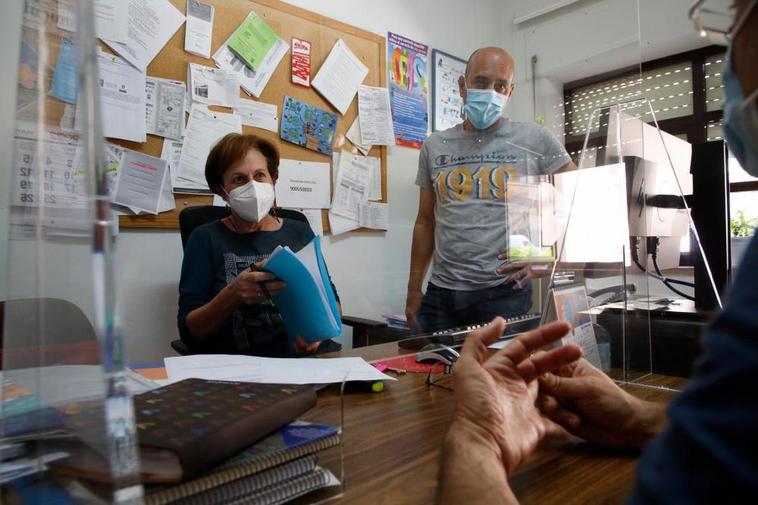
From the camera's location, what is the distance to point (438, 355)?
1.03 meters

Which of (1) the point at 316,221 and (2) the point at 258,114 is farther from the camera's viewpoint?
(1) the point at 316,221

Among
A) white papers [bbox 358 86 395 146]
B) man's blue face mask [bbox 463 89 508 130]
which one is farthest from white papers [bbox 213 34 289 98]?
man's blue face mask [bbox 463 89 508 130]

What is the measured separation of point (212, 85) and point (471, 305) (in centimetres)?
130

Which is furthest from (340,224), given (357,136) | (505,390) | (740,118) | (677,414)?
(677,414)

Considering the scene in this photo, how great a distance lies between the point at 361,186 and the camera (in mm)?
2422

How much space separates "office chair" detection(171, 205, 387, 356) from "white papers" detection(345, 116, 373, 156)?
2.44 ft

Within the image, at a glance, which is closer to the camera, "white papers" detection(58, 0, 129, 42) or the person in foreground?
the person in foreground

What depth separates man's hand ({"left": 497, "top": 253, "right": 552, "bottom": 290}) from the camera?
1.52 metres

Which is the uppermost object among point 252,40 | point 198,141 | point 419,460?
point 252,40

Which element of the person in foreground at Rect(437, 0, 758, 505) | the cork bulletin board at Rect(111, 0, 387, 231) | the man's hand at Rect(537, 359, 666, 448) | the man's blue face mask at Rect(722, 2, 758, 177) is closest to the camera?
the person in foreground at Rect(437, 0, 758, 505)

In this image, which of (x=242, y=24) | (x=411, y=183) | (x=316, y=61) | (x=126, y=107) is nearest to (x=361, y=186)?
(x=411, y=183)

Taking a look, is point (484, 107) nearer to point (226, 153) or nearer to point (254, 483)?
point (226, 153)

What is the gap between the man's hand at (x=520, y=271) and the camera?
152 cm

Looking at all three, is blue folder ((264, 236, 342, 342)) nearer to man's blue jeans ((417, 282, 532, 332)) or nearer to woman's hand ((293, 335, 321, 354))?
woman's hand ((293, 335, 321, 354))
